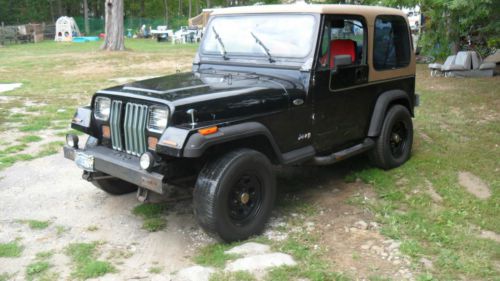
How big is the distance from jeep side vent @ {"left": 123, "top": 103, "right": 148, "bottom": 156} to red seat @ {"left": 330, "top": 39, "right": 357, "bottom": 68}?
75.3 inches

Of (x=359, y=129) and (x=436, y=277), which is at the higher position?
(x=359, y=129)

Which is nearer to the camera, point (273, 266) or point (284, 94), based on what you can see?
point (273, 266)

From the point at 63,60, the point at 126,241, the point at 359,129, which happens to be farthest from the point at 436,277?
the point at 63,60

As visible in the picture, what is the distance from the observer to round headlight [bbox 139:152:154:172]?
3.80m

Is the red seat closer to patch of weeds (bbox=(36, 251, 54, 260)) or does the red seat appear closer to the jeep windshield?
the jeep windshield

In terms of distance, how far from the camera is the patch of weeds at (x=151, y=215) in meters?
4.52

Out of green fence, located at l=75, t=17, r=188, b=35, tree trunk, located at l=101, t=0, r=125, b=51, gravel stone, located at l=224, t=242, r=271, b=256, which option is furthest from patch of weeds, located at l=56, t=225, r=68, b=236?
green fence, located at l=75, t=17, r=188, b=35

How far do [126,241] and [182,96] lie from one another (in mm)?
1332

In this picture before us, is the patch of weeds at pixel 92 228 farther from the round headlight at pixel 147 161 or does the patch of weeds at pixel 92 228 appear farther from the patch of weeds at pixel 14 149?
the patch of weeds at pixel 14 149


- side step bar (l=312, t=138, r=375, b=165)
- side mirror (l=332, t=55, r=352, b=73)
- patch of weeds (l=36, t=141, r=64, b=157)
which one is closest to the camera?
side mirror (l=332, t=55, r=352, b=73)

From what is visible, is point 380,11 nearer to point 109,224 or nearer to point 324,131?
point 324,131

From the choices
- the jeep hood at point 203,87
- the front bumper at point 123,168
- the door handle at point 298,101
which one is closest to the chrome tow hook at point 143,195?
the front bumper at point 123,168

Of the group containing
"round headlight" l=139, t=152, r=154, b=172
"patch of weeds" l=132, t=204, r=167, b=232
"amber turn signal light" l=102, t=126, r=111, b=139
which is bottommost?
"patch of weeds" l=132, t=204, r=167, b=232

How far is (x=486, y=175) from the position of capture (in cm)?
571
